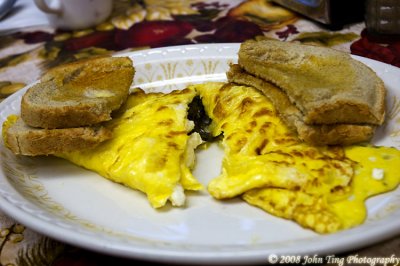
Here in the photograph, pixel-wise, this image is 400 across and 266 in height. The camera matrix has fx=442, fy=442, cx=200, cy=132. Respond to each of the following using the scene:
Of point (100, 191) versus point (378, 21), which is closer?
point (100, 191)

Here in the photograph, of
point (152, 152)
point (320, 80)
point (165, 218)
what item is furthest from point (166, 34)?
point (165, 218)

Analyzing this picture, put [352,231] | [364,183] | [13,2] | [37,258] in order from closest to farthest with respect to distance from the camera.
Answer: [352,231]
[37,258]
[364,183]
[13,2]

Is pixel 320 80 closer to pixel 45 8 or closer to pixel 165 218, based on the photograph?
pixel 165 218

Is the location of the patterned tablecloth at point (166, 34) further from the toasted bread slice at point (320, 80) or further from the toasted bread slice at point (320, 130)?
the toasted bread slice at point (320, 130)

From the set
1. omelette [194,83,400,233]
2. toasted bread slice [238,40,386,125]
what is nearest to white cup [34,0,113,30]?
toasted bread slice [238,40,386,125]

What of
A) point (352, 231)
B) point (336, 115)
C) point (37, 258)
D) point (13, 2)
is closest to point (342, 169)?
point (336, 115)

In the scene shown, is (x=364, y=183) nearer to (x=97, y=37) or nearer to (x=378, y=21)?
Answer: (x=378, y=21)
